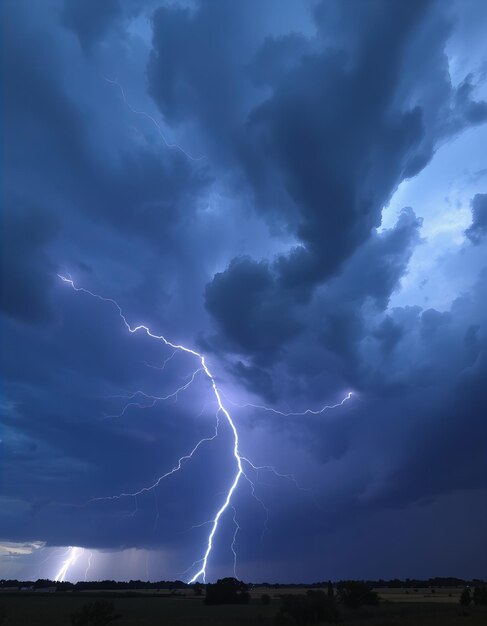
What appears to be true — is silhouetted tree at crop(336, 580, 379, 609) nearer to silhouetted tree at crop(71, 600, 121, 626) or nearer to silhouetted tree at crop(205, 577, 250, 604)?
silhouetted tree at crop(205, 577, 250, 604)

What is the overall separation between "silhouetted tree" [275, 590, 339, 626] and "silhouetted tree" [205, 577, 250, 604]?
78.2 ft

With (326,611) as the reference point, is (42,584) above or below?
above

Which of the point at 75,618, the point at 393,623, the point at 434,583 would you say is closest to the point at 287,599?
the point at 393,623

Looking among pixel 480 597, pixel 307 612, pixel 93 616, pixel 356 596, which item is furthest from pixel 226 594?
pixel 93 616

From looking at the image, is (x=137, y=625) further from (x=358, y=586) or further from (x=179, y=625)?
(x=358, y=586)

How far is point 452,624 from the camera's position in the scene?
2792 centimetres

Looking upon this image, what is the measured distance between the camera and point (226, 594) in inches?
2120

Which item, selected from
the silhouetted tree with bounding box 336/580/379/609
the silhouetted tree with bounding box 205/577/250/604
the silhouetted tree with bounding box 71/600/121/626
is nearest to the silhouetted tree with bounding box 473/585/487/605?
the silhouetted tree with bounding box 336/580/379/609

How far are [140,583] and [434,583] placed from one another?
3427 inches

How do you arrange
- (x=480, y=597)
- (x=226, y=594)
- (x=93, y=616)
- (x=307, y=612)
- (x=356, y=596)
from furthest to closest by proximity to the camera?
(x=226, y=594) → (x=480, y=597) → (x=356, y=596) → (x=307, y=612) → (x=93, y=616)

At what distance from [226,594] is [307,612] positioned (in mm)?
27244

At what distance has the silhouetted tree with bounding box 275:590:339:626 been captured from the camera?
1156 inches

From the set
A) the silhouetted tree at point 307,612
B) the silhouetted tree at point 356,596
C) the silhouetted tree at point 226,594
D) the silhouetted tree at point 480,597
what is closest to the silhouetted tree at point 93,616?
the silhouetted tree at point 307,612

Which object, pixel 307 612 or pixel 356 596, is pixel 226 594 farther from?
pixel 307 612
